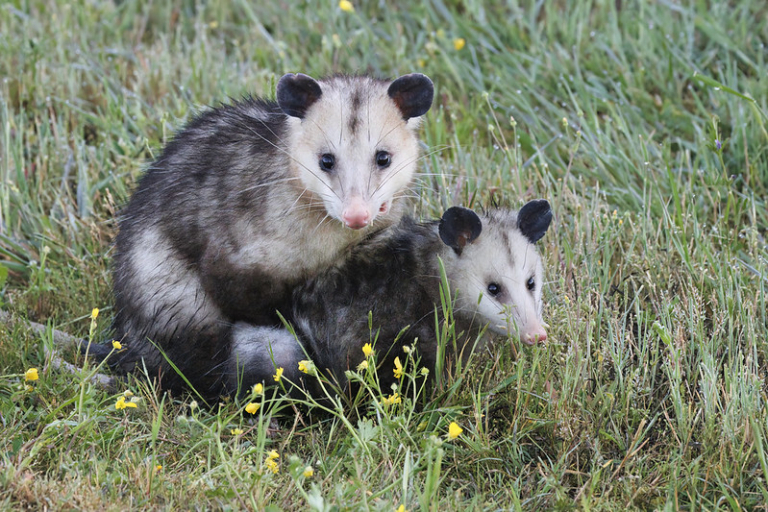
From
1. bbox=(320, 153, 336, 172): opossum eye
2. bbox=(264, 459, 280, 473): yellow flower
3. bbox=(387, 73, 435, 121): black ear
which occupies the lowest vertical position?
bbox=(264, 459, 280, 473): yellow flower

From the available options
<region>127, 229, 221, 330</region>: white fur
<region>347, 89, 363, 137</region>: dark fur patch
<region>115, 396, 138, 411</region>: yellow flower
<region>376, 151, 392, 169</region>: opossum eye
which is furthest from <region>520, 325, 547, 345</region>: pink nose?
<region>115, 396, 138, 411</region>: yellow flower

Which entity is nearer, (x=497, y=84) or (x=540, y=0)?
(x=497, y=84)

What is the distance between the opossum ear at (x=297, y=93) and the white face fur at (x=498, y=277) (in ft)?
2.31

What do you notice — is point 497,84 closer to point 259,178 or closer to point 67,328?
point 259,178

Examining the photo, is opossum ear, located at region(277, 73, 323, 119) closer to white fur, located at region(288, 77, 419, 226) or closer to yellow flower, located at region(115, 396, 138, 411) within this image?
white fur, located at region(288, 77, 419, 226)

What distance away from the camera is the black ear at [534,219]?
3250 millimetres

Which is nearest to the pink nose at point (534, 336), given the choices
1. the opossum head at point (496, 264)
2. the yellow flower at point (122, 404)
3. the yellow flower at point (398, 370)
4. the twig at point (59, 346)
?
the opossum head at point (496, 264)

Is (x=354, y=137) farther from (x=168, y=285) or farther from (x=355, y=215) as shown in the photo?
(x=168, y=285)

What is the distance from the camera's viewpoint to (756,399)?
113 inches

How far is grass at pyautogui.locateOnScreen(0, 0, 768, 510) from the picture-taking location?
9.07ft

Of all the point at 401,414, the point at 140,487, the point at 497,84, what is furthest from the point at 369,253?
the point at 497,84

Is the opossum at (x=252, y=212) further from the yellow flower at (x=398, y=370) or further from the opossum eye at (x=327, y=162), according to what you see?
the yellow flower at (x=398, y=370)

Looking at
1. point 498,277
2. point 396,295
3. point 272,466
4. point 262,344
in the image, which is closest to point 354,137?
point 396,295

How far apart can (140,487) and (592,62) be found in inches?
129
